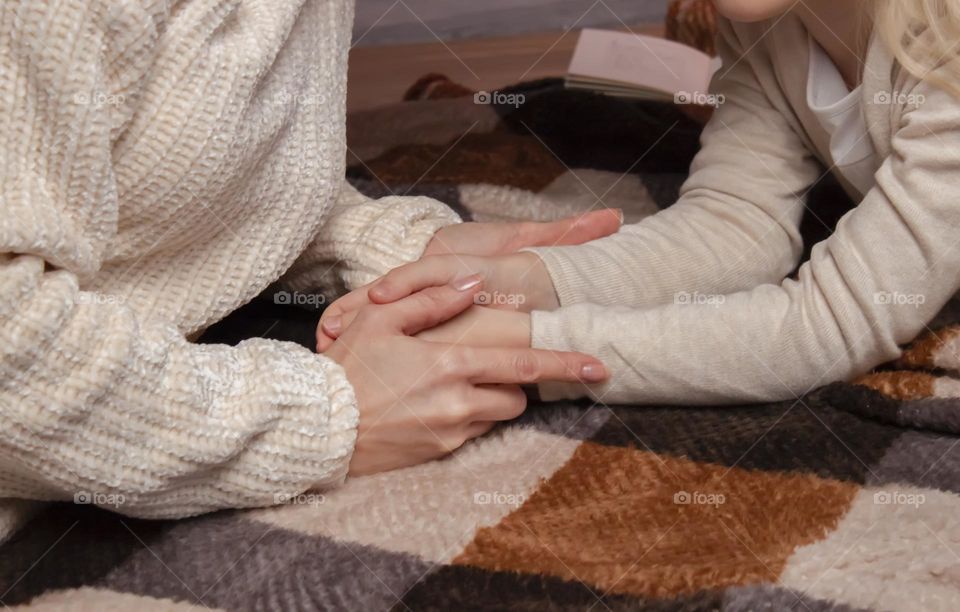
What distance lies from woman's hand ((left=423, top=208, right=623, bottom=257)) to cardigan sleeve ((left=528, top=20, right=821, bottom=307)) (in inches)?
1.5

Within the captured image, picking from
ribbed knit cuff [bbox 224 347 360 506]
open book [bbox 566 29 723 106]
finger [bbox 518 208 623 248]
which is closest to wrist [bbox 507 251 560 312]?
finger [bbox 518 208 623 248]

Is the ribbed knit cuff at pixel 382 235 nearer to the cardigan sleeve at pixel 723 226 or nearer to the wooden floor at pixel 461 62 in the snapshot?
the cardigan sleeve at pixel 723 226

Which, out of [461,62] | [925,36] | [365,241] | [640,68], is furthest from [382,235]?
[461,62]

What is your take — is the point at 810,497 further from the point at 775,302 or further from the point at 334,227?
the point at 334,227

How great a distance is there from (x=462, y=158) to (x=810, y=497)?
72 centimetres

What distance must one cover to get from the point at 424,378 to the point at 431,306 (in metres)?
0.07

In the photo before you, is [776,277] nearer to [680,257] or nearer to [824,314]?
[680,257]

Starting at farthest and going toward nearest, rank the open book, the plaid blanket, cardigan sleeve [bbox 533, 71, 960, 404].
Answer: the open book < cardigan sleeve [bbox 533, 71, 960, 404] < the plaid blanket

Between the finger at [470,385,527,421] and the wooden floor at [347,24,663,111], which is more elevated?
the finger at [470,385,527,421]

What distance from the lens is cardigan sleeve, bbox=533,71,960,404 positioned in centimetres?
81

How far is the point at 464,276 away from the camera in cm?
90

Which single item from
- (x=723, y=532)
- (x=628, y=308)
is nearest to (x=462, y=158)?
(x=628, y=308)

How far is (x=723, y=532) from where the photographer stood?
726mm

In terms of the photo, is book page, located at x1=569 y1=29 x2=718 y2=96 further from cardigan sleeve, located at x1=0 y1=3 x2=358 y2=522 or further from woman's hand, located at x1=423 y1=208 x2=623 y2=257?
cardigan sleeve, located at x1=0 y1=3 x2=358 y2=522
